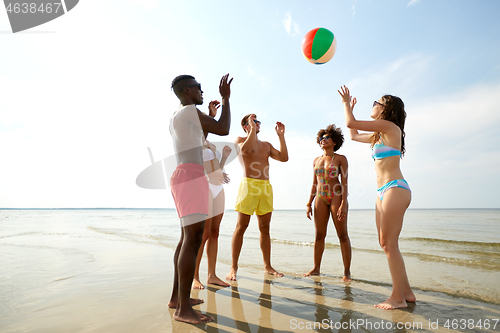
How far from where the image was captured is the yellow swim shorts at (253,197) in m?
4.61

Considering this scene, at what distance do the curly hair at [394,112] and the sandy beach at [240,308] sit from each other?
1.87m

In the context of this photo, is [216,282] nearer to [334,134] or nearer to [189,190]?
[189,190]

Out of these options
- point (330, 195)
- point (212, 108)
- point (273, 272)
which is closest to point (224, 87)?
point (212, 108)

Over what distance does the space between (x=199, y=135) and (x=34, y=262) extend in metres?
5.33

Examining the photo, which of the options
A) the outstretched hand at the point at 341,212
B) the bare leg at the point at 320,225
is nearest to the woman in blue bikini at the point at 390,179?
the outstretched hand at the point at 341,212

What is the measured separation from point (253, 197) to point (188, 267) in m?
2.22

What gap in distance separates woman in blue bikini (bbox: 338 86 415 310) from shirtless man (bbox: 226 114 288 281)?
174 centimetres

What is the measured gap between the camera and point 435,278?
15.5ft

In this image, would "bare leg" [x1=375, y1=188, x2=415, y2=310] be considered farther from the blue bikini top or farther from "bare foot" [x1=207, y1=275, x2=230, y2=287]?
"bare foot" [x1=207, y1=275, x2=230, y2=287]

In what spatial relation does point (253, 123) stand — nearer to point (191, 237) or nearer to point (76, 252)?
point (191, 237)

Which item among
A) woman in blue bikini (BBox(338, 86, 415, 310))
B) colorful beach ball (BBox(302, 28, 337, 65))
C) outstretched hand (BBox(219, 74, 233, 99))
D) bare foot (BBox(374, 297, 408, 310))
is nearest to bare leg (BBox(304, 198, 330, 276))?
woman in blue bikini (BBox(338, 86, 415, 310))

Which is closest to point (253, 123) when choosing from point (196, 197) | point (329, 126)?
point (329, 126)

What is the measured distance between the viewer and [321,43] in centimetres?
461

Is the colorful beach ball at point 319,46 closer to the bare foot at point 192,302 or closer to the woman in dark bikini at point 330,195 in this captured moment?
the woman in dark bikini at point 330,195
